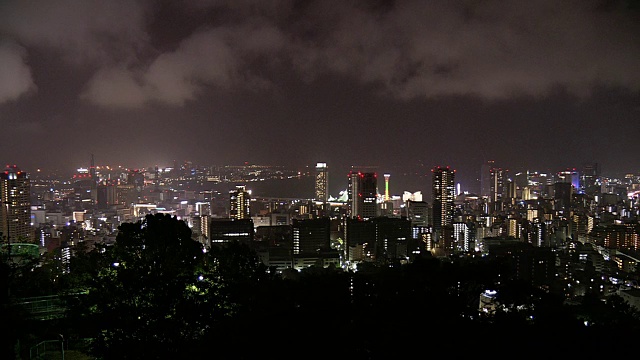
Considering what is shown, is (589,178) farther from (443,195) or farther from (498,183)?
(443,195)

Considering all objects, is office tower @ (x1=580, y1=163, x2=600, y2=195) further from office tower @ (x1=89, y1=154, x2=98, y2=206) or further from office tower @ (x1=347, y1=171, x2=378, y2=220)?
office tower @ (x1=89, y1=154, x2=98, y2=206)

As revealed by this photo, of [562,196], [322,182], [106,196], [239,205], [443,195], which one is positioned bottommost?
[562,196]

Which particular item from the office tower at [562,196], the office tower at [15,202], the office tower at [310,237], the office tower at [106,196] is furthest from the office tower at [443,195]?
the office tower at [106,196]

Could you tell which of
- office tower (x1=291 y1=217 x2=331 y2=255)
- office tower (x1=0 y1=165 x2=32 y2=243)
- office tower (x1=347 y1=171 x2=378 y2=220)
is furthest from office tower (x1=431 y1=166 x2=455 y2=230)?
office tower (x1=0 y1=165 x2=32 y2=243)

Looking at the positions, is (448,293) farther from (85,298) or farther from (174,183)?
(174,183)

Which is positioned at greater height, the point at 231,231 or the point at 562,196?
the point at 562,196

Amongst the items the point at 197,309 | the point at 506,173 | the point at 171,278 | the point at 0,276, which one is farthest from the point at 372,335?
the point at 506,173

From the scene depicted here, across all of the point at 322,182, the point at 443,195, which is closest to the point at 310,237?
the point at 443,195
